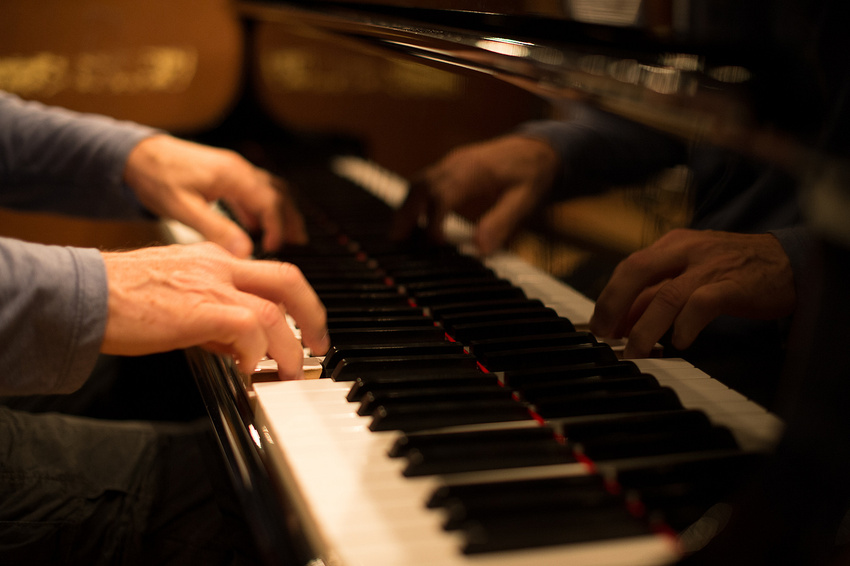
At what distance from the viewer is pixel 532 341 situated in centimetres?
85

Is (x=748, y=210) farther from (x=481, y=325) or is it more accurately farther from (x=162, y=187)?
(x=162, y=187)

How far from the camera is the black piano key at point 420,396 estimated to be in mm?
727

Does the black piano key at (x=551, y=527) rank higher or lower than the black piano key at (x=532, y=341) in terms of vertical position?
lower

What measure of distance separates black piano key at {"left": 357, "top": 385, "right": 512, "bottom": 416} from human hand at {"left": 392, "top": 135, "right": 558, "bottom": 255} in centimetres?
32

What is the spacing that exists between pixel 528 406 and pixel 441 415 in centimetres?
10

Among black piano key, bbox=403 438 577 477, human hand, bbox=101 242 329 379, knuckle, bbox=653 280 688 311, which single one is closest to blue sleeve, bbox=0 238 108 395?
human hand, bbox=101 242 329 379

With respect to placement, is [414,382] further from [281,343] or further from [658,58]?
[658,58]

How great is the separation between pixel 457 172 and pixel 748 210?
565 mm

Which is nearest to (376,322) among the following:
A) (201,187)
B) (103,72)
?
(201,187)

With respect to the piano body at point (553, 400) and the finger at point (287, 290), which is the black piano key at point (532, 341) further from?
the finger at point (287, 290)

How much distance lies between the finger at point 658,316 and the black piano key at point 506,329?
12 centimetres

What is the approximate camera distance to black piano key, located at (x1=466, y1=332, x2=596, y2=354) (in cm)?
83

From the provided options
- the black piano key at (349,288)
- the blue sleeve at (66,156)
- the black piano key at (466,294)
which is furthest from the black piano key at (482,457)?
the blue sleeve at (66,156)

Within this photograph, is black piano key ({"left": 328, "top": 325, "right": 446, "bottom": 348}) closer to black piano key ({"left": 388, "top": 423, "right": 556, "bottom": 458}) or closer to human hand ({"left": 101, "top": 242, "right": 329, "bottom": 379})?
human hand ({"left": 101, "top": 242, "right": 329, "bottom": 379})
